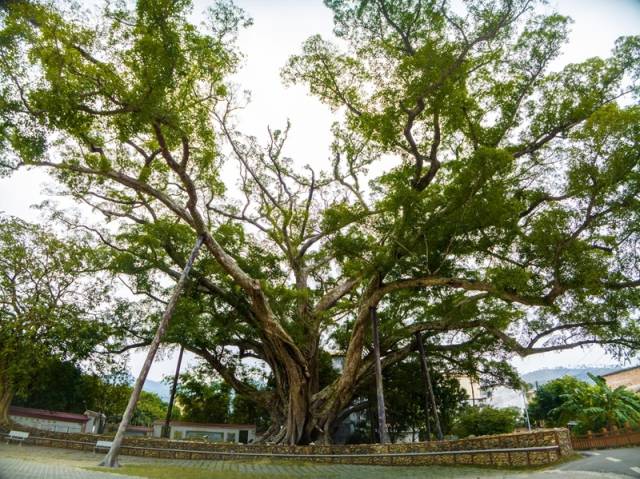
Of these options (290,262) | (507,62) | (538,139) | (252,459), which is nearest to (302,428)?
(252,459)

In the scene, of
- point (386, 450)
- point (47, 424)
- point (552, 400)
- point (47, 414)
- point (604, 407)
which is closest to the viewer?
point (386, 450)

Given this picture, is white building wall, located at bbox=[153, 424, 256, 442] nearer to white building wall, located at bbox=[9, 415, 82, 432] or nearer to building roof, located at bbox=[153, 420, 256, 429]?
building roof, located at bbox=[153, 420, 256, 429]

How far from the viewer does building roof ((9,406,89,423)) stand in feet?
64.5

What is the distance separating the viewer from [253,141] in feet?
50.2

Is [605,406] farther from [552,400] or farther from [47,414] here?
[47,414]

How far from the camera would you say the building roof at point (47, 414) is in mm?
19672

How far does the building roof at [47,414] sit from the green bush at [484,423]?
24.2 m

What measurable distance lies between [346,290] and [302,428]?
5.63 m

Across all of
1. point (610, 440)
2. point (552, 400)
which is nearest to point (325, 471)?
point (610, 440)

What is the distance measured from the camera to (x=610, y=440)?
15.5 metres

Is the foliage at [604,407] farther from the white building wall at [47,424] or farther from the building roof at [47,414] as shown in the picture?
the building roof at [47,414]

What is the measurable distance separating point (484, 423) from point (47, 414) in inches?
1032

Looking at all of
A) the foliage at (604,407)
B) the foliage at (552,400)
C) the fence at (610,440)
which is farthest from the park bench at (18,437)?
the foliage at (552,400)

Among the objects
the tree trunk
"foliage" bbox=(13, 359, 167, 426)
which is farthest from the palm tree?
the tree trunk
